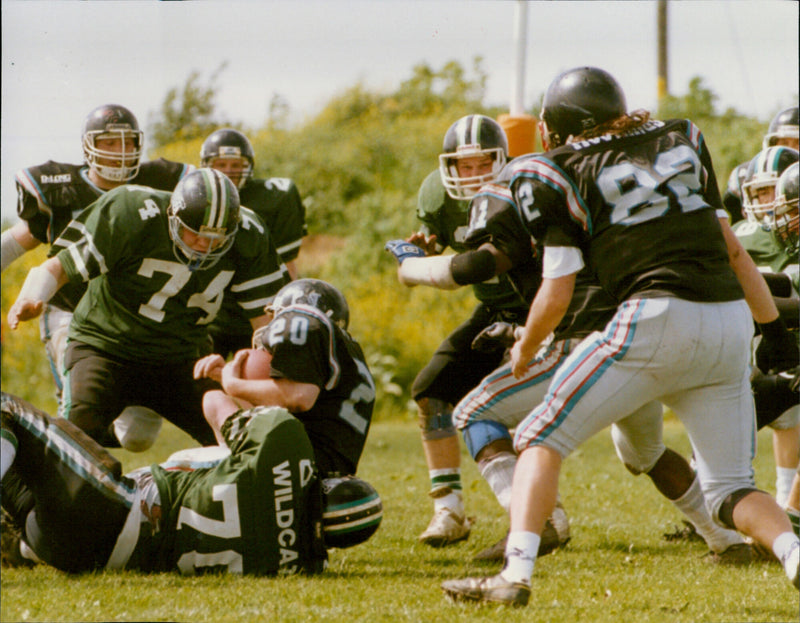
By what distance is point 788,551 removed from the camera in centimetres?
333

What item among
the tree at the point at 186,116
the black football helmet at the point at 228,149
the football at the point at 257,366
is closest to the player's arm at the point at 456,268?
the football at the point at 257,366

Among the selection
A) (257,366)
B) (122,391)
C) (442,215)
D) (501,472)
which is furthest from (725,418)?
(122,391)

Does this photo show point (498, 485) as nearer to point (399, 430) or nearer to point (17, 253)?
point (17, 253)

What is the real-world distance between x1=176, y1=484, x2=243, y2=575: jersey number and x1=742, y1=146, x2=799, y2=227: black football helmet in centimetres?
276

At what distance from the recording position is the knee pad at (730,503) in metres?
3.49

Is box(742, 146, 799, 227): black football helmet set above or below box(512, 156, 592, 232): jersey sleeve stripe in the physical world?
below

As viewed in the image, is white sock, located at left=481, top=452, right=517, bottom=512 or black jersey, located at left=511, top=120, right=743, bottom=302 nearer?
black jersey, located at left=511, top=120, right=743, bottom=302

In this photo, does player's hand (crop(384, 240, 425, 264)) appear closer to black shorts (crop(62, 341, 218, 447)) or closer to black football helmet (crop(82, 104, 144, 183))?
black shorts (crop(62, 341, 218, 447))

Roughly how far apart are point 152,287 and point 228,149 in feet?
6.55

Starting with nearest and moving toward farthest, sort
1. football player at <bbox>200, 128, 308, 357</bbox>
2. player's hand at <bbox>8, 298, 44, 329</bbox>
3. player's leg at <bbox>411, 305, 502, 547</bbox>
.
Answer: player's hand at <bbox>8, 298, 44, 329</bbox>, player's leg at <bbox>411, 305, 502, 547</bbox>, football player at <bbox>200, 128, 308, 357</bbox>

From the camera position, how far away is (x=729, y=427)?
350 cm

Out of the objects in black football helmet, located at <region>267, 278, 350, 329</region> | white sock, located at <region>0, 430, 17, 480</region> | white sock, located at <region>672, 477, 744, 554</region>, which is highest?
black football helmet, located at <region>267, 278, 350, 329</region>

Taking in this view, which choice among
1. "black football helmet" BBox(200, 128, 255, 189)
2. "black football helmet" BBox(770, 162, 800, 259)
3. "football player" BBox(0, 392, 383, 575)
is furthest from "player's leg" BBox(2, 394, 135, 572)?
"black football helmet" BBox(200, 128, 255, 189)

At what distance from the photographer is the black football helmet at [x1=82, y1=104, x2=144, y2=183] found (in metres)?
6.00
